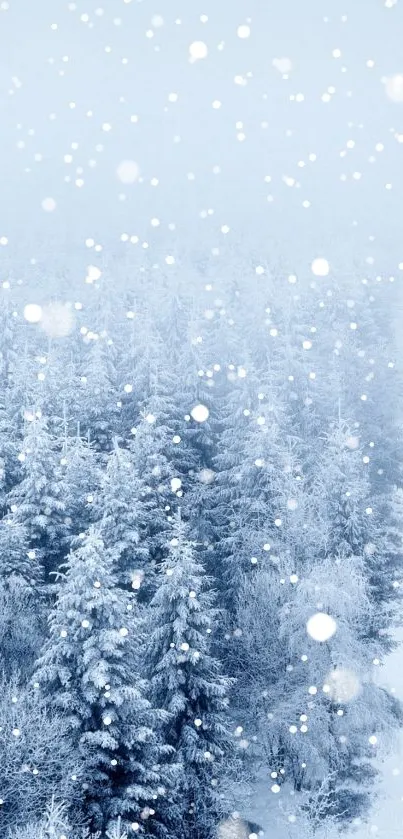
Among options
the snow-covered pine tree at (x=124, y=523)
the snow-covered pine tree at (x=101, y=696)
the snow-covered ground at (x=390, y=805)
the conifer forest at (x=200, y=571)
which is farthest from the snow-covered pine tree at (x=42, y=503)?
the snow-covered ground at (x=390, y=805)

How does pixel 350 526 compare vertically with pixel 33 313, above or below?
above

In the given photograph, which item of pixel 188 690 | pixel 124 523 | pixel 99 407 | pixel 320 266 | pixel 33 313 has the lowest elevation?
pixel 320 266

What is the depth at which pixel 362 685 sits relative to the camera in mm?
25062

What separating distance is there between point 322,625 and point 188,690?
540cm

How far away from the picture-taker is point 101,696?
19.5 m

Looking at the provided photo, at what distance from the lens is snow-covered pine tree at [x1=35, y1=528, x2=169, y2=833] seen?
19203 mm

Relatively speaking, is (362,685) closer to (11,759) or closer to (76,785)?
(76,785)

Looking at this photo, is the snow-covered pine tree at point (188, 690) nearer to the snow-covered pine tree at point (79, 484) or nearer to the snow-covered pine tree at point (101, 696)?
the snow-covered pine tree at point (101, 696)

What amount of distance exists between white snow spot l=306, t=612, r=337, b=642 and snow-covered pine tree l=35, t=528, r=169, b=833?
22.6ft

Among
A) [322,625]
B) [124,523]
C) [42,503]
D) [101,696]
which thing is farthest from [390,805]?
[42,503]

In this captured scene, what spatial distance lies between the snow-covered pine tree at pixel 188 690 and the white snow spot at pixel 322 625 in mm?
3790

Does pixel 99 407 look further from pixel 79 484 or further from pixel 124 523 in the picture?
pixel 124 523

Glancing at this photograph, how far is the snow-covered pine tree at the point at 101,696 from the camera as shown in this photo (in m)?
19.2

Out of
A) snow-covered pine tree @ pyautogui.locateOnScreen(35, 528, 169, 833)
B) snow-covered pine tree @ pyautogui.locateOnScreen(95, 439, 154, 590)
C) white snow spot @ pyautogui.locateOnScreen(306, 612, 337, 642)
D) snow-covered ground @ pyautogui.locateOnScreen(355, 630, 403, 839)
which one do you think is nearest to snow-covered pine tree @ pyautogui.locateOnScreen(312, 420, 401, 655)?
white snow spot @ pyautogui.locateOnScreen(306, 612, 337, 642)
